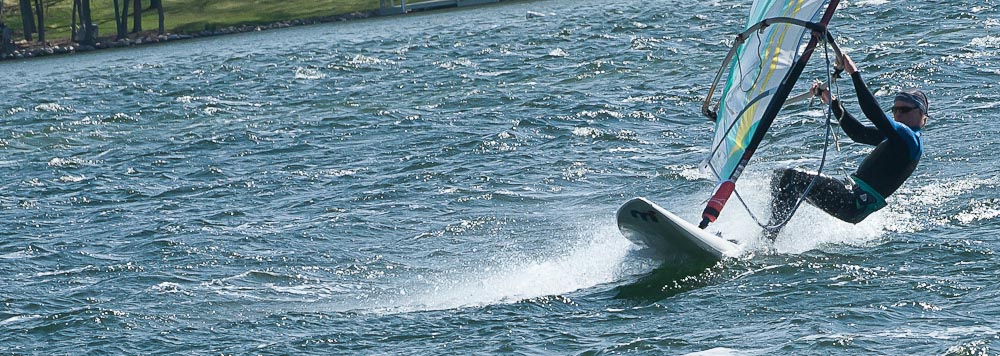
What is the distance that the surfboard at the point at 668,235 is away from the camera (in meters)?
10.4

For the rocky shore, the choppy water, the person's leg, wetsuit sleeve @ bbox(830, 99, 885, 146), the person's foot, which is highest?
wetsuit sleeve @ bbox(830, 99, 885, 146)

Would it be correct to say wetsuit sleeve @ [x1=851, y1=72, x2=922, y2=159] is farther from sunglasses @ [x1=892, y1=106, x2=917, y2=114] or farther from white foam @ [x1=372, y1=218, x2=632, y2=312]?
white foam @ [x1=372, y1=218, x2=632, y2=312]

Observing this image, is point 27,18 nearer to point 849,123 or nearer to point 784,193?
point 784,193

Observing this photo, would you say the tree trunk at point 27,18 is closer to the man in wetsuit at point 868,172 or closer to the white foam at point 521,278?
the white foam at point 521,278

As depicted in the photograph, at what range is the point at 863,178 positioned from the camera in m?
10.9

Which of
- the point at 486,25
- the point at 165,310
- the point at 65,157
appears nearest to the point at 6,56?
the point at 486,25

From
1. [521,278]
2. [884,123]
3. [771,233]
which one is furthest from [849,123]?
[521,278]

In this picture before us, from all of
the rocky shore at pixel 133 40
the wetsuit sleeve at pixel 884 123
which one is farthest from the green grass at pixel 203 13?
the wetsuit sleeve at pixel 884 123

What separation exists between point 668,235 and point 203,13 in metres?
48.2

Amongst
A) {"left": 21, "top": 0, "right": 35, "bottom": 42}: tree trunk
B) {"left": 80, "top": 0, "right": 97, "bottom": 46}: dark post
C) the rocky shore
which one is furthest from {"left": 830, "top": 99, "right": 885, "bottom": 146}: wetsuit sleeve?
{"left": 21, "top": 0, "right": 35, "bottom": 42}: tree trunk

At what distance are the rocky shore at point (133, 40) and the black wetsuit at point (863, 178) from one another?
4106 cm

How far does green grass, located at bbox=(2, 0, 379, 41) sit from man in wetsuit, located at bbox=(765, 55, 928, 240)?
4249cm

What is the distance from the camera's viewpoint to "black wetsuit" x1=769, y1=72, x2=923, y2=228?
1051 centimetres

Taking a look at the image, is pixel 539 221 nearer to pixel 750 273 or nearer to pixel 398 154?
pixel 750 273
